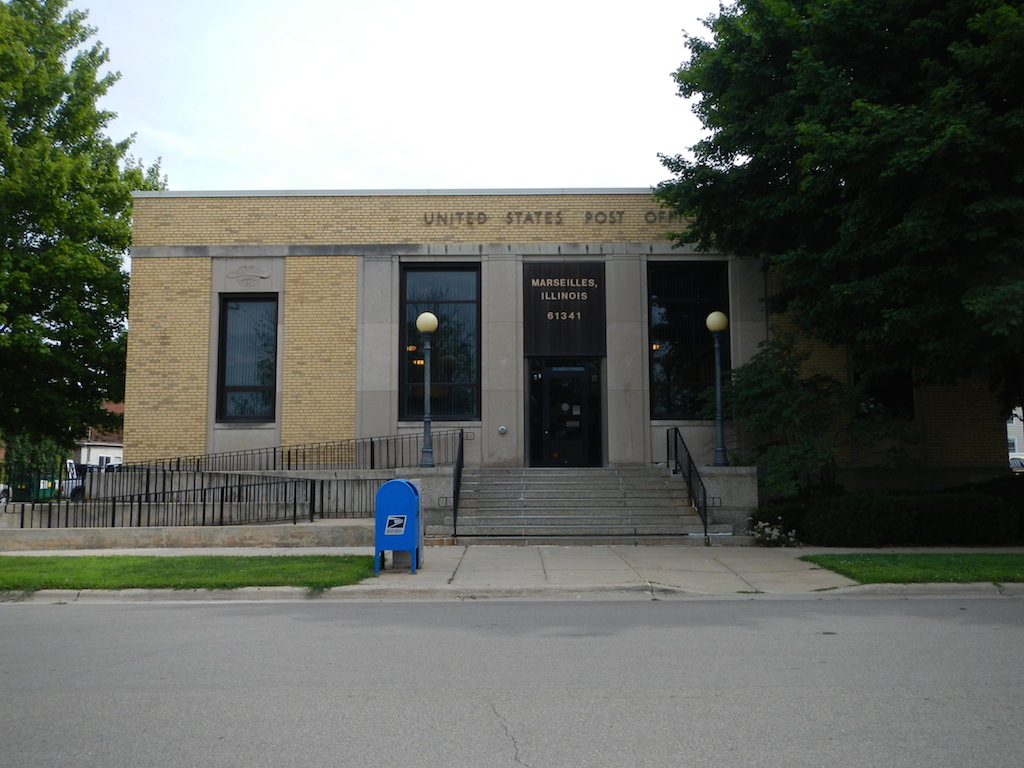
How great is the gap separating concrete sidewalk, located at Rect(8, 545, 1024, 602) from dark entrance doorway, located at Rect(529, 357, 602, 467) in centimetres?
654

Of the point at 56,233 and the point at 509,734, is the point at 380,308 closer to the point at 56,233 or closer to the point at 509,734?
the point at 56,233

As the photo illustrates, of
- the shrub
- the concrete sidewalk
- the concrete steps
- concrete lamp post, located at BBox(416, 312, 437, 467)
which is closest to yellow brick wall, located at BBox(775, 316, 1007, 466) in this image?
the concrete steps

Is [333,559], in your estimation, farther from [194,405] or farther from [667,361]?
[667,361]

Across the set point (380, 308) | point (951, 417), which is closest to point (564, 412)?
point (380, 308)

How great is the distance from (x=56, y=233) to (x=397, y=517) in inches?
638

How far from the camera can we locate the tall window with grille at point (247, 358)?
68.3ft

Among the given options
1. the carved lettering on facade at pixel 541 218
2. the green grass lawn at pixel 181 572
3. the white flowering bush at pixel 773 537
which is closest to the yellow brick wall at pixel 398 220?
the carved lettering on facade at pixel 541 218

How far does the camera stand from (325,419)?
20.5 m

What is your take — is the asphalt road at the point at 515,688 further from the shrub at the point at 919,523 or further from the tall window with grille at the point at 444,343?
the tall window with grille at the point at 444,343

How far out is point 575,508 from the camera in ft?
56.4

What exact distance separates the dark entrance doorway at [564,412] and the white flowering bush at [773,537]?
5910mm

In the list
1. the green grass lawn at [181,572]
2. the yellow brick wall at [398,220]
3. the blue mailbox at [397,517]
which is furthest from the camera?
the yellow brick wall at [398,220]

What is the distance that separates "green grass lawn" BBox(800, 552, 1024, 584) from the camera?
11117 millimetres

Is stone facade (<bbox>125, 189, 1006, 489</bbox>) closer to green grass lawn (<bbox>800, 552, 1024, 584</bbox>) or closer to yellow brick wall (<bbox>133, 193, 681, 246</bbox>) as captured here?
yellow brick wall (<bbox>133, 193, 681, 246</bbox>)
